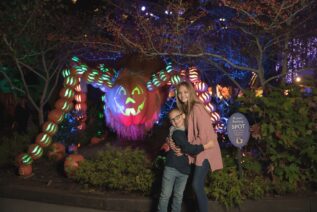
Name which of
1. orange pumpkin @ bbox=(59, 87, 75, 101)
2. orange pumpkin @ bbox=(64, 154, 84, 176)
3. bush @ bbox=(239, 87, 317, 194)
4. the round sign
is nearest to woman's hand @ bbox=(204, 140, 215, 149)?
the round sign

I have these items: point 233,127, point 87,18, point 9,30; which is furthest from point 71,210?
point 87,18

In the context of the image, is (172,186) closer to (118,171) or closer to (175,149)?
(175,149)

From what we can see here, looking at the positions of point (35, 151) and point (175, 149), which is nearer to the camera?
point (175, 149)

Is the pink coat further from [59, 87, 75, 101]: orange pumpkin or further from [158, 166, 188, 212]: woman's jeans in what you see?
[59, 87, 75, 101]: orange pumpkin

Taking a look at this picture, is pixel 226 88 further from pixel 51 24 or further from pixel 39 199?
pixel 39 199

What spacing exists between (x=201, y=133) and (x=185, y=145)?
27cm

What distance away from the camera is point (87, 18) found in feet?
37.0

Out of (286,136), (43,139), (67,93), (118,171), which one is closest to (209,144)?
(286,136)

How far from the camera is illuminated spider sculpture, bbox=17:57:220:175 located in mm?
9406

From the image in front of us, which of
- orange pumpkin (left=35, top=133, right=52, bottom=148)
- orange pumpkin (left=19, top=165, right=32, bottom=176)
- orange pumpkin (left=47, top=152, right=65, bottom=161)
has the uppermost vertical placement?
orange pumpkin (left=35, top=133, right=52, bottom=148)

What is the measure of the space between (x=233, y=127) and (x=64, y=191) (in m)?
3.08

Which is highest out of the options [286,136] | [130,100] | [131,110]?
[130,100]

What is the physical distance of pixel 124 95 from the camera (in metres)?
10.5

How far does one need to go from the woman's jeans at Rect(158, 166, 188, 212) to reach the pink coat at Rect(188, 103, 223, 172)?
0.26 m
